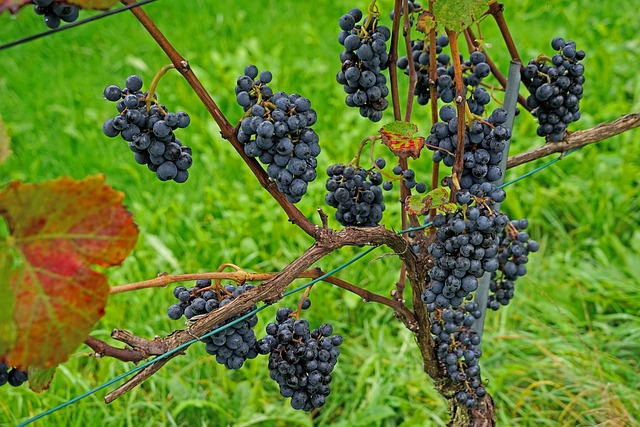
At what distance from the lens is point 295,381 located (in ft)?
4.08

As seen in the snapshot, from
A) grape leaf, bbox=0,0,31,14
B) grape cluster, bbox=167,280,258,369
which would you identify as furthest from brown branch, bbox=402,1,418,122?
grape leaf, bbox=0,0,31,14

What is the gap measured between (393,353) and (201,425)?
0.66 metres

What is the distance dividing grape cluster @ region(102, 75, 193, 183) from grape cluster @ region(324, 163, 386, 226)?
333 mm

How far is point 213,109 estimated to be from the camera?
102cm

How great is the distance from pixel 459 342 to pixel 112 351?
28.6 inches

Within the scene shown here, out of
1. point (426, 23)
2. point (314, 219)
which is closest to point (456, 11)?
point (426, 23)

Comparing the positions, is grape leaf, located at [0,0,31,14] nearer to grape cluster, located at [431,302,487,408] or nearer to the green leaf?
the green leaf

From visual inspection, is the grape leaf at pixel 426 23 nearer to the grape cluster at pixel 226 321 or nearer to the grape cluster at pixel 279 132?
the grape cluster at pixel 279 132

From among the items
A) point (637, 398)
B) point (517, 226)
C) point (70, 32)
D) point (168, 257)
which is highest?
point (70, 32)

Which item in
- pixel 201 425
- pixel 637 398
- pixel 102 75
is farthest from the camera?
pixel 102 75

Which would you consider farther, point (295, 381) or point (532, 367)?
point (532, 367)

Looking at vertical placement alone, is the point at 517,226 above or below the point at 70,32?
below

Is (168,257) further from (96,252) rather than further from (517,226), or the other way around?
(96,252)

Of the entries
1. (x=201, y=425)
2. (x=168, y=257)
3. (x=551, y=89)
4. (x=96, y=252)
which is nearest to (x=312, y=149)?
(x=96, y=252)
